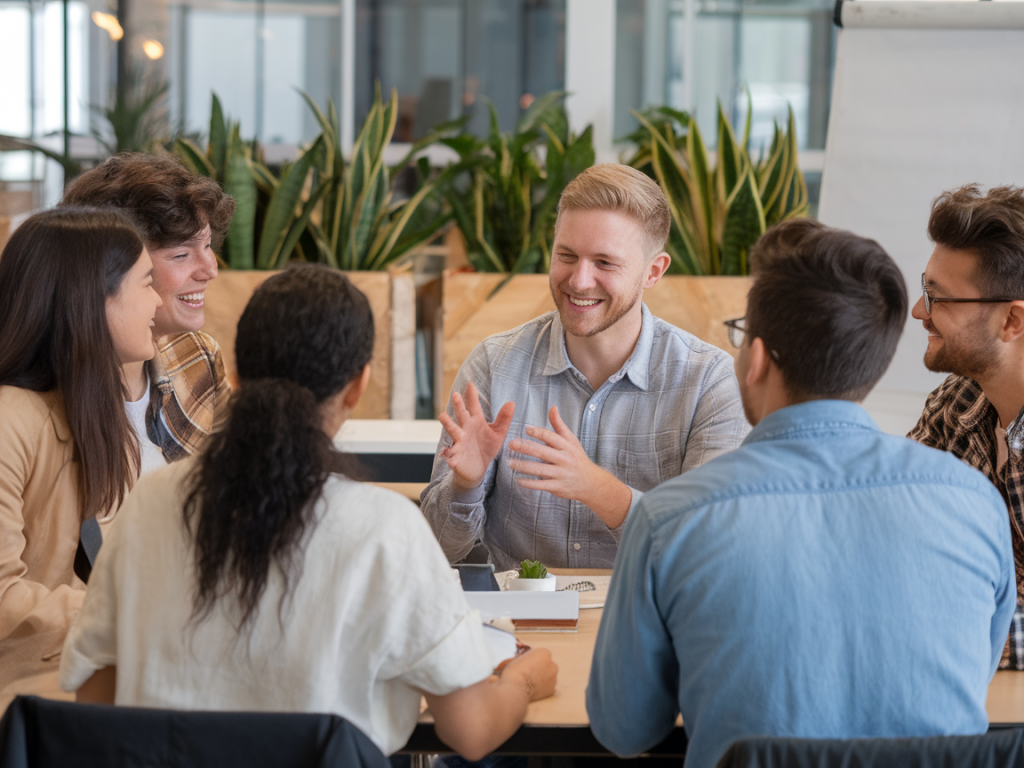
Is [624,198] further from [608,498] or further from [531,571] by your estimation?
[531,571]

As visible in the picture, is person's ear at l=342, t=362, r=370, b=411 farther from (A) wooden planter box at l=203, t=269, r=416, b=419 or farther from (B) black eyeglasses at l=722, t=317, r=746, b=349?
(A) wooden planter box at l=203, t=269, r=416, b=419

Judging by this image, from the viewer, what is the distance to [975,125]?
9.74ft

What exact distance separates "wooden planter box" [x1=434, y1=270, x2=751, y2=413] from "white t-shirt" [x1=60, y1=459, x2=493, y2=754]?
2706 millimetres

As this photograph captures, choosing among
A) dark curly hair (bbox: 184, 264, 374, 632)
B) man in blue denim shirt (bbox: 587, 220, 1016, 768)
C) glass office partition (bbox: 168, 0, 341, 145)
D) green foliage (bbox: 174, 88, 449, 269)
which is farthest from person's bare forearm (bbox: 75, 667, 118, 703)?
glass office partition (bbox: 168, 0, 341, 145)

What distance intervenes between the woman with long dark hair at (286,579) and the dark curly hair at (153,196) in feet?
3.62

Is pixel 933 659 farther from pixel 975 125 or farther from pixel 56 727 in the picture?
pixel 975 125

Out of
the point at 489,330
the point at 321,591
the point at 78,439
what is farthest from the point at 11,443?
the point at 489,330

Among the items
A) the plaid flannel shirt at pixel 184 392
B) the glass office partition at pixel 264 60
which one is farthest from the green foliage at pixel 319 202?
the plaid flannel shirt at pixel 184 392

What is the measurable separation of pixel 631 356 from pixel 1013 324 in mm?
714

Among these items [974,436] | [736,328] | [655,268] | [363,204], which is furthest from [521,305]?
[736,328]

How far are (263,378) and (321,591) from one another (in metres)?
0.24

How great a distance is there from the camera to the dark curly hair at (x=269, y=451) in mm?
1021

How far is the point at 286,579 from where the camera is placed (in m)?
1.02

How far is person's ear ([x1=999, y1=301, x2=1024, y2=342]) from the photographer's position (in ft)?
5.65
